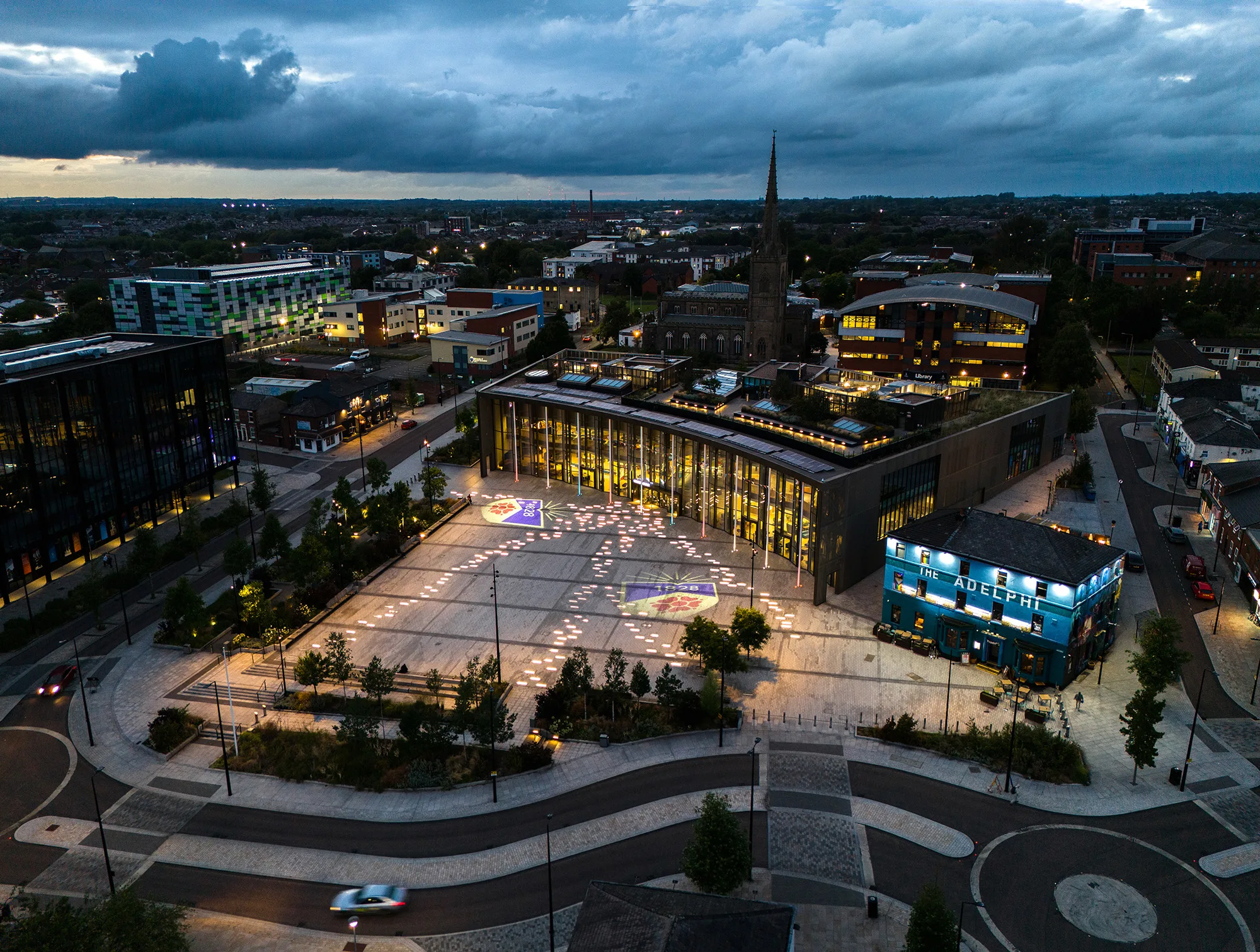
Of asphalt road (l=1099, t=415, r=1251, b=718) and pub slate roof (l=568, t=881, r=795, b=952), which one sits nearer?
pub slate roof (l=568, t=881, r=795, b=952)

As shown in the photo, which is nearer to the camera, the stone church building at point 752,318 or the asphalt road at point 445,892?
the asphalt road at point 445,892

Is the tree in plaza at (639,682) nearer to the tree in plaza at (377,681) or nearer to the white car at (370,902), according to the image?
the tree in plaza at (377,681)

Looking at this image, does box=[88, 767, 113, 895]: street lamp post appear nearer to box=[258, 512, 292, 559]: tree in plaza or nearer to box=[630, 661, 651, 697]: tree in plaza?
box=[630, 661, 651, 697]: tree in plaza

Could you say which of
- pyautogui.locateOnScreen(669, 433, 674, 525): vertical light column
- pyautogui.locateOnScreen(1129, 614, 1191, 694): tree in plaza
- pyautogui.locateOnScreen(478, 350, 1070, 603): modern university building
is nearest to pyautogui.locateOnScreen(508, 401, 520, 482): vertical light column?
pyautogui.locateOnScreen(478, 350, 1070, 603): modern university building

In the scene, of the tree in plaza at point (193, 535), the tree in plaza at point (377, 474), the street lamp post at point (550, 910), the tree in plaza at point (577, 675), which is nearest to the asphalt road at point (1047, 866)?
the street lamp post at point (550, 910)

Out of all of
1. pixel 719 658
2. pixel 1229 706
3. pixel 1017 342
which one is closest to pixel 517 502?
pixel 719 658

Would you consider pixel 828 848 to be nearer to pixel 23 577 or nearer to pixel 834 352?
pixel 23 577
